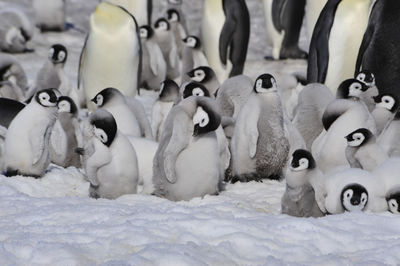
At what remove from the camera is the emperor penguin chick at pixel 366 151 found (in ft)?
19.3

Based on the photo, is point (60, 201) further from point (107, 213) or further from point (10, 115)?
point (10, 115)

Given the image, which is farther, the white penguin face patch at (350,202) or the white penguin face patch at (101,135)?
the white penguin face patch at (101,135)

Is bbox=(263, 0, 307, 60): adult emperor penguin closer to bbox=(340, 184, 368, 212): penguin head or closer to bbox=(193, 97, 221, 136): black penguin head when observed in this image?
bbox=(193, 97, 221, 136): black penguin head

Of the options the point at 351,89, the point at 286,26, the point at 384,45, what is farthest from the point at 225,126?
the point at 286,26

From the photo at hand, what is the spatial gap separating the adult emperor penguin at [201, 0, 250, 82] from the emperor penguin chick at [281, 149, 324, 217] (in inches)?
298

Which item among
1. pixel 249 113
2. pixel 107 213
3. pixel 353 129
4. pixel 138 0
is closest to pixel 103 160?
pixel 107 213

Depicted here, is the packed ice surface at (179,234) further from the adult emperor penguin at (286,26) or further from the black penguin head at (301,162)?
the adult emperor penguin at (286,26)

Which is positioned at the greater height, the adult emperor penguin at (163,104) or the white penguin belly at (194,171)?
the white penguin belly at (194,171)

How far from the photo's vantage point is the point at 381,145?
21.4ft

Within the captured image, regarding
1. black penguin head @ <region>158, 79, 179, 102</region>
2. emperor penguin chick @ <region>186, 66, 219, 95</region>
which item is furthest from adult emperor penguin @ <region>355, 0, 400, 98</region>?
black penguin head @ <region>158, 79, 179, 102</region>

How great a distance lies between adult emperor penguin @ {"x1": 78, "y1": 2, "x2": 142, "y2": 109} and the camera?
10.8 meters

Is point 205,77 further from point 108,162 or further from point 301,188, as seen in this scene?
point 301,188

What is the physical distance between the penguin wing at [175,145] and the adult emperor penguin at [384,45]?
3529 millimetres

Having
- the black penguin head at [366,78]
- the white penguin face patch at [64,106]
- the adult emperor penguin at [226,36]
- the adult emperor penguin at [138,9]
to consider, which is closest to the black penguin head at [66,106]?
the white penguin face patch at [64,106]
